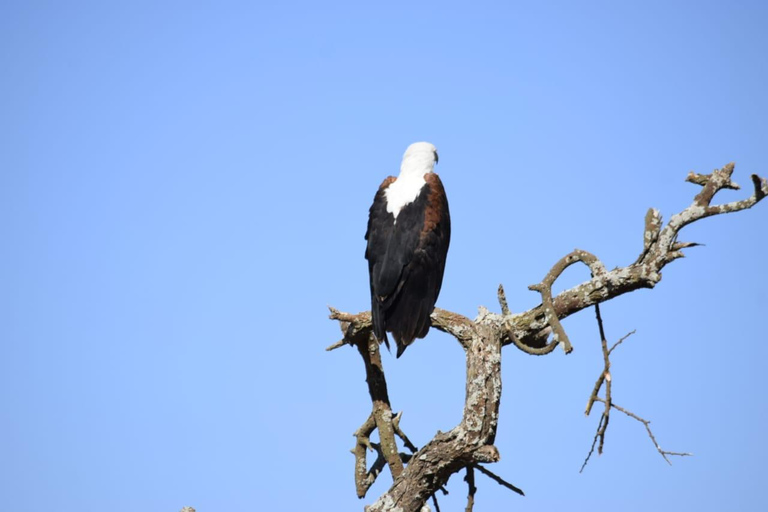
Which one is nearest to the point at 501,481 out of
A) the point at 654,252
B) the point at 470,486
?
the point at 470,486

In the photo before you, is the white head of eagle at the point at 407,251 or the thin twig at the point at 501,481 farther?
the white head of eagle at the point at 407,251

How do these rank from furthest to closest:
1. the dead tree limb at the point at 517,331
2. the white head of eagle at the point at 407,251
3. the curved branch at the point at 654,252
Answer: the white head of eagle at the point at 407,251 < the curved branch at the point at 654,252 < the dead tree limb at the point at 517,331

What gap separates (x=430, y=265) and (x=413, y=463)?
1.86 m

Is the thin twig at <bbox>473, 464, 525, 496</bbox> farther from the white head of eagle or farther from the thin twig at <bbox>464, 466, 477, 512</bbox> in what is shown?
the white head of eagle

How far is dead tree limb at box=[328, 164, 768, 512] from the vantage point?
440cm

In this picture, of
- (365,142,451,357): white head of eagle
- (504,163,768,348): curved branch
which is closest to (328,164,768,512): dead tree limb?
(504,163,768,348): curved branch

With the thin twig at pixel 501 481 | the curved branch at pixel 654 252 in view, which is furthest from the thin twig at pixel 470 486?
the curved branch at pixel 654 252

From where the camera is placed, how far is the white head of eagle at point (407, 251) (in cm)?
586

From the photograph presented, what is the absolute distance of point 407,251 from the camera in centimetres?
606

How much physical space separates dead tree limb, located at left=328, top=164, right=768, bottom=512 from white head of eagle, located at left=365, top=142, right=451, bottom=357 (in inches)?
32.0

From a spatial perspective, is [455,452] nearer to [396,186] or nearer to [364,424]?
[364,424]

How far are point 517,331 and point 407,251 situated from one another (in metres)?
1.33

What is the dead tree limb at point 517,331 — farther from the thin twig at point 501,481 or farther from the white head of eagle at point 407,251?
the white head of eagle at point 407,251

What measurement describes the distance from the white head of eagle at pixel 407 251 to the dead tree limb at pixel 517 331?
0.81 m
